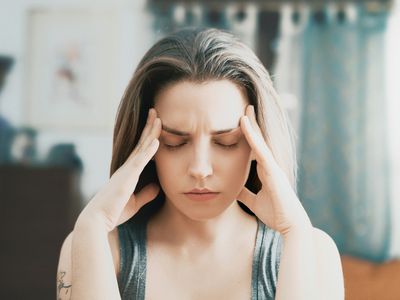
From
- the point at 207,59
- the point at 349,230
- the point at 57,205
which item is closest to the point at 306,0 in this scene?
the point at 349,230

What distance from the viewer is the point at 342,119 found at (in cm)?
343

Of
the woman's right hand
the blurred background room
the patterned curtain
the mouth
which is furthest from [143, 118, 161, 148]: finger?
the patterned curtain

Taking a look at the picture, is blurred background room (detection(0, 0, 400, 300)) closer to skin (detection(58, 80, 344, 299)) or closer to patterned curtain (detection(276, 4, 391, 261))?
patterned curtain (detection(276, 4, 391, 261))

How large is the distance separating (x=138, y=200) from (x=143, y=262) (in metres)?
0.12

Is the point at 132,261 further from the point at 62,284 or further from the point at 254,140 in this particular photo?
A: the point at 254,140

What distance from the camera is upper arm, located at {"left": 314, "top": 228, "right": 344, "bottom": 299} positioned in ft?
3.47

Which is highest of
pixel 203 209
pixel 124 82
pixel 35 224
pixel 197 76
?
pixel 124 82

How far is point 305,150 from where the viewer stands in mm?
3479

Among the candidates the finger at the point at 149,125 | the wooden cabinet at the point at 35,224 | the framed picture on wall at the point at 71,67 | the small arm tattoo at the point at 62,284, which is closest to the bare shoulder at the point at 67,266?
the small arm tattoo at the point at 62,284

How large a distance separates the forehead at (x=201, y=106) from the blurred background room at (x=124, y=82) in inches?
→ 90.3

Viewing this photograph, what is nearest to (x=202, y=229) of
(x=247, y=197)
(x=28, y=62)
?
(x=247, y=197)

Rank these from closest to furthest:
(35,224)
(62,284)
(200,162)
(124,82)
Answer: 1. (200,162)
2. (62,284)
3. (35,224)
4. (124,82)

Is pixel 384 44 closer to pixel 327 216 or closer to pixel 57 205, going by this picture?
pixel 327 216

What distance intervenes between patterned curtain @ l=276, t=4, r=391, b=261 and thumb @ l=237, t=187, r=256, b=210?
2352 mm
